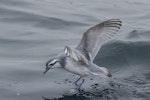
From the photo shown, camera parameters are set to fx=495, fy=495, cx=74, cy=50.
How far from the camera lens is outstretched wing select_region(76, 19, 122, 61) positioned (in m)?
10.1

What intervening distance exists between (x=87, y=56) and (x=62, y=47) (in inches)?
117

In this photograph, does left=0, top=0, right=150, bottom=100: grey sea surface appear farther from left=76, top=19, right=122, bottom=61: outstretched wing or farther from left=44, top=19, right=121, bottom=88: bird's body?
left=76, top=19, right=122, bottom=61: outstretched wing

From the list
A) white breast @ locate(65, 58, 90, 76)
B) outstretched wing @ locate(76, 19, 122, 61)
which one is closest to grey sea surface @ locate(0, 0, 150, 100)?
white breast @ locate(65, 58, 90, 76)

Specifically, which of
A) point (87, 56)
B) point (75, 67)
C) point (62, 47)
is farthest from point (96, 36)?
point (62, 47)

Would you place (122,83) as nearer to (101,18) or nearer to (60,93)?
(60,93)

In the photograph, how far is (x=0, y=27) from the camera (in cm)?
1480

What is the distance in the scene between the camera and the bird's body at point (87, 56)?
9.50 metres

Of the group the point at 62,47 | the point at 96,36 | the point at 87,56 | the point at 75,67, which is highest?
the point at 96,36

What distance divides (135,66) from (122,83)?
1.51 m

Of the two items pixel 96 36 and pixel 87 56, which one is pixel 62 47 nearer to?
pixel 96 36

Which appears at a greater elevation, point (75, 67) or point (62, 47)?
point (75, 67)

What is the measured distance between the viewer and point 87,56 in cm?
1002

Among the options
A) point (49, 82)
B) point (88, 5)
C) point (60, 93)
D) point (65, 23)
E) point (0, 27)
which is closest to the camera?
point (60, 93)

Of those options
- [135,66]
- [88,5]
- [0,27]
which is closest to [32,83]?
[135,66]
